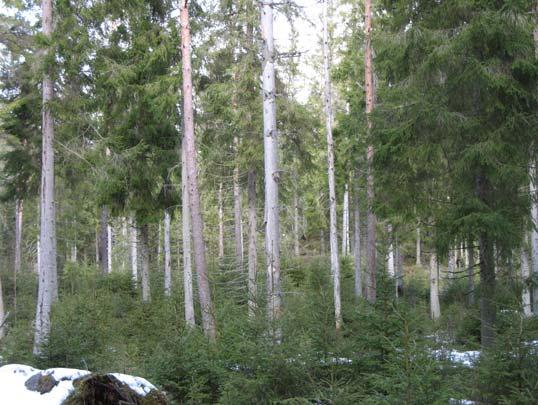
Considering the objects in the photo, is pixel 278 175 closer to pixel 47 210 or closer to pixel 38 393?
pixel 38 393

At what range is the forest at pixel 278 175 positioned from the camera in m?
5.38

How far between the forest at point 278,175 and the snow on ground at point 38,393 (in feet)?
0.10

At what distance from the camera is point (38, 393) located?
4.83 metres

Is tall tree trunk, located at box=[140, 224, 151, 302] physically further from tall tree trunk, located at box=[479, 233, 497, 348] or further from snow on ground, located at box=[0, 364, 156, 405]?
snow on ground, located at box=[0, 364, 156, 405]

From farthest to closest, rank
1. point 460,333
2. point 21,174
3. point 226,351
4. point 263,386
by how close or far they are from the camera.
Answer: point 21,174
point 460,333
point 226,351
point 263,386

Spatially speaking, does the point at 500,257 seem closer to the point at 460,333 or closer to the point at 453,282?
the point at 460,333

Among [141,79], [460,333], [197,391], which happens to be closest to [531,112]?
[460,333]

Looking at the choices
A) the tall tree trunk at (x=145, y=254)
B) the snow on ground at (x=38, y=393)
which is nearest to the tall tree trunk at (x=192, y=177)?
the tall tree trunk at (x=145, y=254)

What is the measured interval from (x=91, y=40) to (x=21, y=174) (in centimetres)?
658

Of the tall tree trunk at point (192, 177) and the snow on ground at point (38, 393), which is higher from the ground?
the tall tree trunk at point (192, 177)

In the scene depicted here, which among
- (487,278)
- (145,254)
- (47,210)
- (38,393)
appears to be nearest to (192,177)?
(47,210)

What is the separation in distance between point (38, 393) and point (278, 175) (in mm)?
5397

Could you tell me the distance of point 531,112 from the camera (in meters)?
8.56

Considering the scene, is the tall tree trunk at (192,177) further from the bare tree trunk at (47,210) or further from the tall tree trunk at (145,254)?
the tall tree trunk at (145,254)
